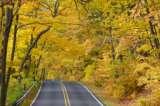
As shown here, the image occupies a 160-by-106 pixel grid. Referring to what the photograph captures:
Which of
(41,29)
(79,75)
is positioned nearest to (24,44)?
(41,29)

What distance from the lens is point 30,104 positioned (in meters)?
36.0

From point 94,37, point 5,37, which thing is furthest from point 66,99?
point 5,37

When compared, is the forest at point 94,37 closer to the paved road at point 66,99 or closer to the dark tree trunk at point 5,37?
the dark tree trunk at point 5,37

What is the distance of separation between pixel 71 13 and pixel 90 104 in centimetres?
996

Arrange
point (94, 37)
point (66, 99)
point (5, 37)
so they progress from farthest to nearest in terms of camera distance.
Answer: point (94, 37), point (66, 99), point (5, 37)

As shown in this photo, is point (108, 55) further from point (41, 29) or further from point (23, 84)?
point (41, 29)

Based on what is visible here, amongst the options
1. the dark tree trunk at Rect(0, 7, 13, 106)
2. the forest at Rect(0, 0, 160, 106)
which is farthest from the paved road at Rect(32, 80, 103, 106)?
the dark tree trunk at Rect(0, 7, 13, 106)

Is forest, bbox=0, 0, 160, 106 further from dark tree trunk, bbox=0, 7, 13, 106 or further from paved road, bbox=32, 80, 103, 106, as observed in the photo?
paved road, bbox=32, 80, 103, 106

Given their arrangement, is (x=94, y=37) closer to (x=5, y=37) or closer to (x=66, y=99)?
(x=66, y=99)

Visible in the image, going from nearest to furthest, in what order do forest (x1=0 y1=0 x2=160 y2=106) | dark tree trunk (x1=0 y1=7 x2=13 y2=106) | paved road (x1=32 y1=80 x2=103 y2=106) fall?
dark tree trunk (x1=0 y1=7 x2=13 y2=106) → forest (x1=0 y1=0 x2=160 y2=106) → paved road (x1=32 y1=80 x2=103 y2=106)

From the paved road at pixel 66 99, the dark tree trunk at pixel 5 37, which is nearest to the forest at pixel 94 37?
the dark tree trunk at pixel 5 37

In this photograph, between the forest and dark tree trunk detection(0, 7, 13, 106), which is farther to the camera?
the forest

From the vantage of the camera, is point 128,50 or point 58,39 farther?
point 128,50

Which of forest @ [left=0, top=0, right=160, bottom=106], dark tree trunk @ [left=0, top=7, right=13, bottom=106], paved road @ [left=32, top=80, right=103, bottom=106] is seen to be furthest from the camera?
paved road @ [left=32, top=80, right=103, bottom=106]
